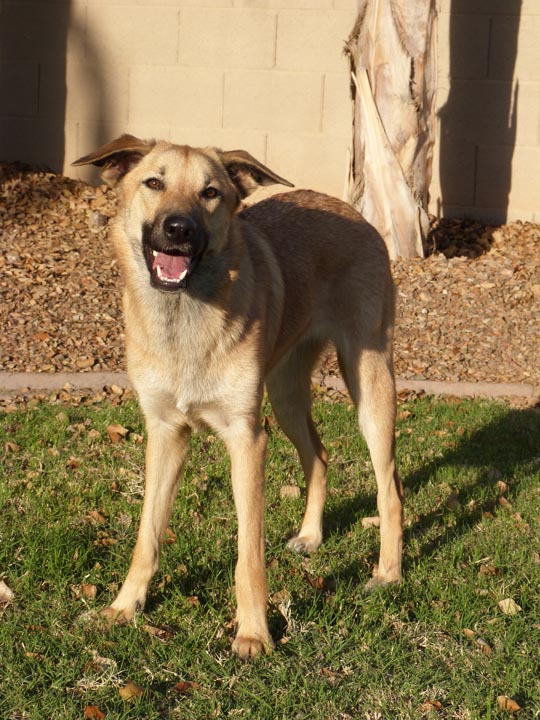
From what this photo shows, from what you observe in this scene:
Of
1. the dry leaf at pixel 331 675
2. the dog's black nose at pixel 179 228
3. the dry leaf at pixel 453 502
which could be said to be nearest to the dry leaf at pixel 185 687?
the dry leaf at pixel 331 675

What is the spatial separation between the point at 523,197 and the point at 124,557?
6.40m

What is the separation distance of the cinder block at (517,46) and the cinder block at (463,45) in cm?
9

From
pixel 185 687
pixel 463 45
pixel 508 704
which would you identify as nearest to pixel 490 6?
pixel 463 45

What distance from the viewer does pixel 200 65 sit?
9680 millimetres

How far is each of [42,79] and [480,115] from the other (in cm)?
426

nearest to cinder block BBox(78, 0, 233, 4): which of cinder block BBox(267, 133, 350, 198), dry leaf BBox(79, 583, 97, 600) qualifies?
cinder block BBox(267, 133, 350, 198)

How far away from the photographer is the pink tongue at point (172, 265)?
3.95 metres

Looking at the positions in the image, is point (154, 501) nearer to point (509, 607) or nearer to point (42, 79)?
point (509, 607)

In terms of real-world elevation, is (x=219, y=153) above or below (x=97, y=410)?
above

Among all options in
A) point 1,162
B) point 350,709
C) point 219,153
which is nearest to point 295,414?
point 219,153

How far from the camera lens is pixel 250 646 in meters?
3.83

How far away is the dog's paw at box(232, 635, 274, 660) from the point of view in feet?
12.5

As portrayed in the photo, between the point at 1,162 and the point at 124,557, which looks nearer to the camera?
the point at 124,557

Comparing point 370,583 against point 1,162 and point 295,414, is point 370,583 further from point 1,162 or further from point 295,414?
point 1,162
